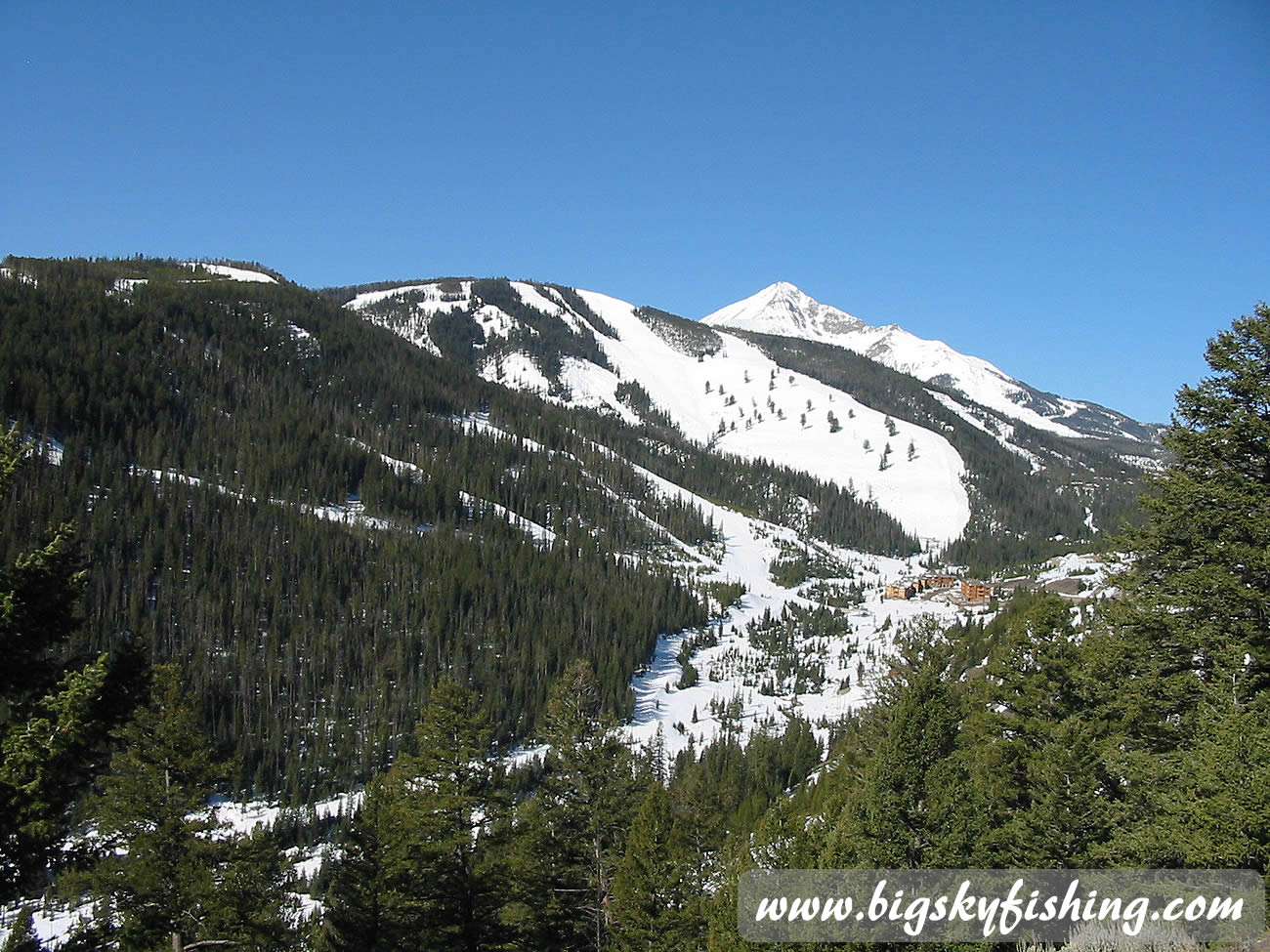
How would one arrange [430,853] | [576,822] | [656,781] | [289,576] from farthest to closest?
[289,576] → [656,781] → [576,822] → [430,853]

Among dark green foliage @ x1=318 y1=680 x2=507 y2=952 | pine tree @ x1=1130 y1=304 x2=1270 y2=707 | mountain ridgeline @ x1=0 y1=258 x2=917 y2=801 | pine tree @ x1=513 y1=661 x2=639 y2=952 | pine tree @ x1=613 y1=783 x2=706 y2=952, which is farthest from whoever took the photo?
mountain ridgeline @ x1=0 y1=258 x2=917 y2=801

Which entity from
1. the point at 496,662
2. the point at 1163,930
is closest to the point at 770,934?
Result: the point at 1163,930

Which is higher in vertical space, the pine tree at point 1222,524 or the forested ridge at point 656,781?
the pine tree at point 1222,524

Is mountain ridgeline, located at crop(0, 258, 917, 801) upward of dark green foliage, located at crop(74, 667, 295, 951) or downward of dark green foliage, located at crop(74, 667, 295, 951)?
downward

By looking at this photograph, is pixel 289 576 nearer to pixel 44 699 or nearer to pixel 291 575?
pixel 291 575

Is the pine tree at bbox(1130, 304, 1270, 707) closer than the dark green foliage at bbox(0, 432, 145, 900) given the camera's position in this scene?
No

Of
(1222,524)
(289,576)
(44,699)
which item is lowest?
(289,576)

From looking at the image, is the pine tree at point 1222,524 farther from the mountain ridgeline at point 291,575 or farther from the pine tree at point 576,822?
the mountain ridgeline at point 291,575

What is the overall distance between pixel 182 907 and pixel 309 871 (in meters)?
69.7

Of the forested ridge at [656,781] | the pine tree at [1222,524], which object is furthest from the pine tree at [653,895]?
the pine tree at [1222,524]

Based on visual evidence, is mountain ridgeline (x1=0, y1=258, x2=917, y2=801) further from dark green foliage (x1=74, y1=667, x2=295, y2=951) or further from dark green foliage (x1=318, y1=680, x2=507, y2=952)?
dark green foliage (x1=74, y1=667, x2=295, y2=951)

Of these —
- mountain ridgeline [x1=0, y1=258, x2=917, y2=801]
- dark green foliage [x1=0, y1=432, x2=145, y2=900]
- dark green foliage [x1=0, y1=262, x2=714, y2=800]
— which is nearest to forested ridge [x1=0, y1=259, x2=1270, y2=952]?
dark green foliage [x1=0, y1=432, x2=145, y2=900]

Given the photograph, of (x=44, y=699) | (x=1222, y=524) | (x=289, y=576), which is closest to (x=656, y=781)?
(x=1222, y=524)

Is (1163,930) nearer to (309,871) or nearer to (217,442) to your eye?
(309,871)
